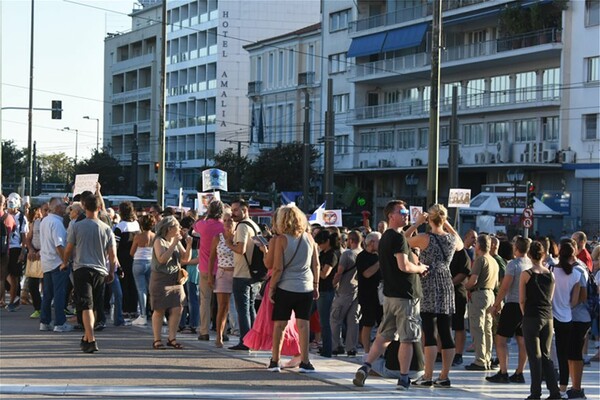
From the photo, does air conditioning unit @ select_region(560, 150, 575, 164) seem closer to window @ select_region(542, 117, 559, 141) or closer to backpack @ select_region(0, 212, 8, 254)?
window @ select_region(542, 117, 559, 141)

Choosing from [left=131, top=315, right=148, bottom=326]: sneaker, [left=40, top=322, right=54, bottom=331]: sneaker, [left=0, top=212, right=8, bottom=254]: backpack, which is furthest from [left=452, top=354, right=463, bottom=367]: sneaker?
[left=0, top=212, right=8, bottom=254]: backpack

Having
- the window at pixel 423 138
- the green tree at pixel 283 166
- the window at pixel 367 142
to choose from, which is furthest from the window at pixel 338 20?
the window at pixel 423 138

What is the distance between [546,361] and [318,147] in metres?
66.5

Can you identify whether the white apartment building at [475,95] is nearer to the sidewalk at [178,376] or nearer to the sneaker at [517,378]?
the sidewalk at [178,376]

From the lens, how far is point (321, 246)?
1639 cm

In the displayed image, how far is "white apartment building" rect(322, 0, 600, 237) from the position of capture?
2280 inches

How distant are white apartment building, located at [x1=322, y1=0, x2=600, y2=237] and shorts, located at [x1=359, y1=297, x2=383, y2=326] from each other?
3861 cm

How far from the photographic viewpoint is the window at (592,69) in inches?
2243

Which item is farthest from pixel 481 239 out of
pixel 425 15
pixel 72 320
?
pixel 425 15

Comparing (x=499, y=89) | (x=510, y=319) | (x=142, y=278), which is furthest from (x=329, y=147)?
(x=510, y=319)

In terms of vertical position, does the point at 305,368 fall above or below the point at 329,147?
below

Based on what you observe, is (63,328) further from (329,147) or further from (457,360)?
(329,147)

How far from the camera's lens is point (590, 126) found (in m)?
57.4

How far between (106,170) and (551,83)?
176 ft
